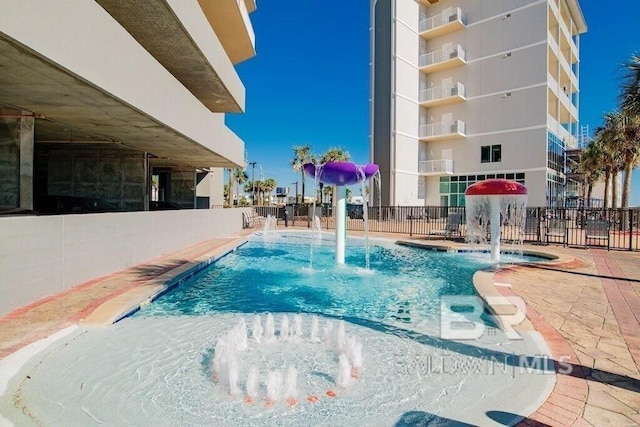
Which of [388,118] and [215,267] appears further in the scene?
[388,118]

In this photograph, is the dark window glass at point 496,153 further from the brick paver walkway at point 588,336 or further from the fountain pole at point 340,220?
the fountain pole at point 340,220

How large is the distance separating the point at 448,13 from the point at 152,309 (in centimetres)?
3881

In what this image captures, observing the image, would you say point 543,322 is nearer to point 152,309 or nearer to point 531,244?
point 152,309

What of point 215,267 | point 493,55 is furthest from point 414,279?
point 493,55

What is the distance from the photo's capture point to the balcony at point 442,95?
35.7 m

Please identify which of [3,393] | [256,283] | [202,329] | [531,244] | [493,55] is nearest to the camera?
[3,393]

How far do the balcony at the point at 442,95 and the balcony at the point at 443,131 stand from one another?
2007mm

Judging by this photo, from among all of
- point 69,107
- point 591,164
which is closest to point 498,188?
point 69,107

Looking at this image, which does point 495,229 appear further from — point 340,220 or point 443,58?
point 443,58

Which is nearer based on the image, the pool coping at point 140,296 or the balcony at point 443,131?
the pool coping at point 140,296

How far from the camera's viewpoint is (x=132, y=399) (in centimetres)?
378

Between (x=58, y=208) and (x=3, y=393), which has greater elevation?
(x=58, y=208)
